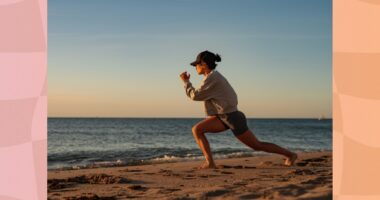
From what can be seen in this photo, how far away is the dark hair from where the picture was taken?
6.21 meters

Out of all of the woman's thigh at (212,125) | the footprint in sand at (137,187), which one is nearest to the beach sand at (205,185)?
the footprint in sand at (137,187)

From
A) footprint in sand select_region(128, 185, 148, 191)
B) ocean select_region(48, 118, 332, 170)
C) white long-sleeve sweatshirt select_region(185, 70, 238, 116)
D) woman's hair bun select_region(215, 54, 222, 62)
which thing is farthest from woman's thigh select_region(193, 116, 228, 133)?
ocean select_region(48, 118, 332, 170)

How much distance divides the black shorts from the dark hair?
704mm

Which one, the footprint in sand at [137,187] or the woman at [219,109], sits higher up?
the woman at [219,109]

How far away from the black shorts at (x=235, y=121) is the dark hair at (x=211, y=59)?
704 millimetres

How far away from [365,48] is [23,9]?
7.25 ft

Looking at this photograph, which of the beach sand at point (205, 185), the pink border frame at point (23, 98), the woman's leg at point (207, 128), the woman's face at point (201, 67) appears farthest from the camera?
the woman's face at point (201, 67)

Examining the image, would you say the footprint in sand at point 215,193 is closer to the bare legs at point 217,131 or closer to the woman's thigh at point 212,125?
the bare legs at point 217,131

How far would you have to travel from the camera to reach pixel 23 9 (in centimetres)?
300

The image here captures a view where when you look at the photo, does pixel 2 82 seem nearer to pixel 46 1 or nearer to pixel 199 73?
pixel 46 1

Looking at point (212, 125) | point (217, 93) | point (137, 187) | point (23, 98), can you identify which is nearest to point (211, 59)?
point (217, 93)

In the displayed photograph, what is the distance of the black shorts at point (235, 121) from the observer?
596cm

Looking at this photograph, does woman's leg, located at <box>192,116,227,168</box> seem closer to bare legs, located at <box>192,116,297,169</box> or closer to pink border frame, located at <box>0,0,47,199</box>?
bare legs, located at <box>192,116,297,169</box>

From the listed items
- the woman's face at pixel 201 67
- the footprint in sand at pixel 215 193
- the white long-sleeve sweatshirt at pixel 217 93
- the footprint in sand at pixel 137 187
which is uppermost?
the woman's face at pixel 201 67
